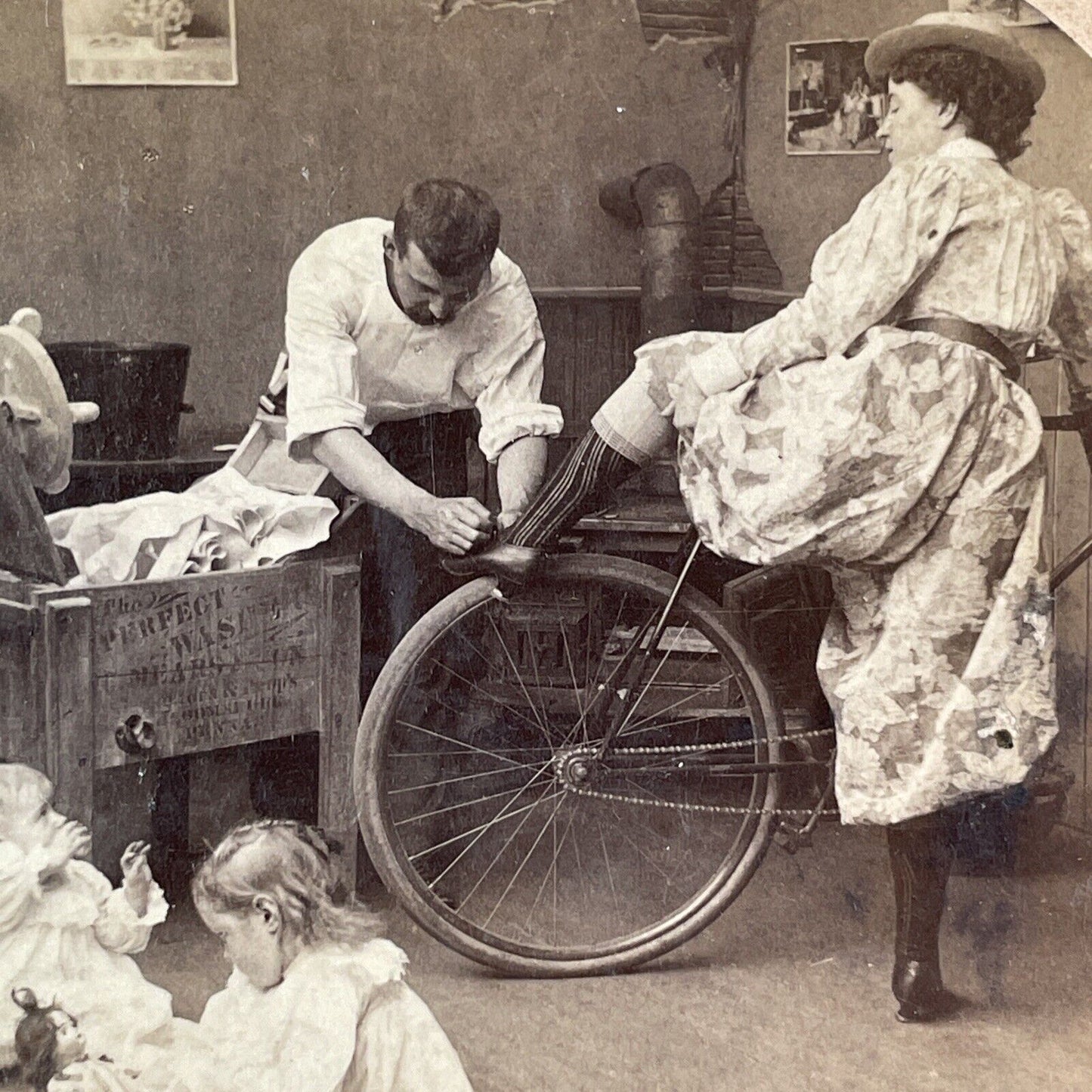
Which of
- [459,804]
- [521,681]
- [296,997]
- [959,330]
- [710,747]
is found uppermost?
[959,330]

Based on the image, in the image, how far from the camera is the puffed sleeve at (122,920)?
253cm

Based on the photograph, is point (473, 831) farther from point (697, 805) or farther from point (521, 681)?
point (697, 805)

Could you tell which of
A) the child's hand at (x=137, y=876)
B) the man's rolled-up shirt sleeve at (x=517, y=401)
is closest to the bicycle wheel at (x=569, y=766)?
the man's rolled-up shirt sleeve at (x=517, y=401)

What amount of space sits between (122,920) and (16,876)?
7.5 inches

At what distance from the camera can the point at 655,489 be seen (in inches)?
100

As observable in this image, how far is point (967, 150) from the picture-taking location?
2.37 m

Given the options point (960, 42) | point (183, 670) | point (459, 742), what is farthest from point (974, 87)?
point (183, 670)

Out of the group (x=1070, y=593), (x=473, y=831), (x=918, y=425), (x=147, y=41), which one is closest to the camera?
(x=918, y=425)

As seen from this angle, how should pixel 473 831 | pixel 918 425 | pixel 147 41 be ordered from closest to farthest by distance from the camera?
pixel 918 425
pixel 147 41
pixel 473 831

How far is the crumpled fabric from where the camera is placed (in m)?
2.48

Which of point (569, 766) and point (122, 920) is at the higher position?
point (569, 766)

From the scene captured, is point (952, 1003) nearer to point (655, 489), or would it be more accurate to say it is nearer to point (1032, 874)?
point (1032, 874)

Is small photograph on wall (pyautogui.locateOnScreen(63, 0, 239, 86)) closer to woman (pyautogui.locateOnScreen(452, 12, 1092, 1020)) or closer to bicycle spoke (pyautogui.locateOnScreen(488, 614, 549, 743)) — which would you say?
woman (pyautogui.locateOnScreen(452, 12, 1092, 1020))

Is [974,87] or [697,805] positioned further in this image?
[697,805]
